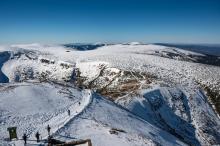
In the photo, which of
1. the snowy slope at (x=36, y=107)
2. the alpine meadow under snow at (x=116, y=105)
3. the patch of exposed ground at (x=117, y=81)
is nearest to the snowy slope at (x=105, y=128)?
the alpine meadow under snow at (x=116, y=105)

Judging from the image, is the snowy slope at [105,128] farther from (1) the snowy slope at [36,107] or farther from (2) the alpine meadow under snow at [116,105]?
(1) the snowy slope at [36,107]

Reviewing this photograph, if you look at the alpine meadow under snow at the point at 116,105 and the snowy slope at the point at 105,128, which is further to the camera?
the alpine meadow under snow at the point at 116,105

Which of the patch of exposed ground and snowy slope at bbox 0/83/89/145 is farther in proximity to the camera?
the patch of exposed ground

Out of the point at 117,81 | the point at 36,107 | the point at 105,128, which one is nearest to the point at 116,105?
the point at 36,107

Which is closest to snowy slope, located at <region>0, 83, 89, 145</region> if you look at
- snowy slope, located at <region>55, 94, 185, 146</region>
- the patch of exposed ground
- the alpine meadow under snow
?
the alpine meadow under snow

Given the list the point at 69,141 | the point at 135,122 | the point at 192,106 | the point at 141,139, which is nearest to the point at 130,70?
the point at 192,106

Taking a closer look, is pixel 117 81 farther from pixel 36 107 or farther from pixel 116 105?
pixel 36 107

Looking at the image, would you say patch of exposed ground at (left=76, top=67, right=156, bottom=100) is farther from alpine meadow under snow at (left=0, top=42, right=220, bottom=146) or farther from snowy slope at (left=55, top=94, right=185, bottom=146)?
snowy slope at (left=55, top=94, right=185, bottom=146)

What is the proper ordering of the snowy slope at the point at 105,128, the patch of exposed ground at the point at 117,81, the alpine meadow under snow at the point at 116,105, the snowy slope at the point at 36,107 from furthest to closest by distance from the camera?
the patch of exposed ground at the point at 117,81
the snowy slope at the point at 36,107
the alpine meadow under snow at the point at 116,105
the snowy slope at the point at 105,128

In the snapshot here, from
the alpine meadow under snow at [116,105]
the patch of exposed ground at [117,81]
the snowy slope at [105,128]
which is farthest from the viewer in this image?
the patch of exposed ground at [117,81]
